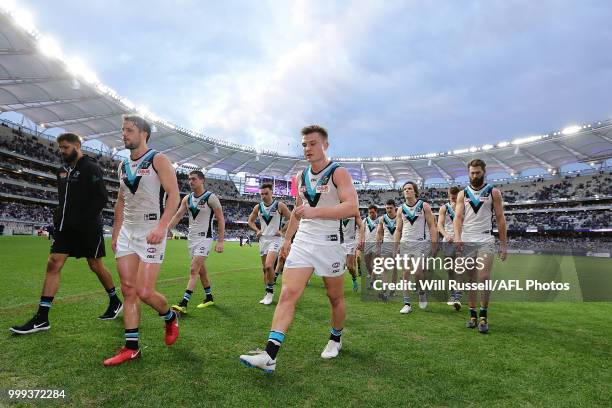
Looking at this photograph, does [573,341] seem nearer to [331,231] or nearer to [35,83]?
[331,231]

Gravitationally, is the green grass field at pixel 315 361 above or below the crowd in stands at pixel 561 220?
below

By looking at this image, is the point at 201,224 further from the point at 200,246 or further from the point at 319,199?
the point at 319,199

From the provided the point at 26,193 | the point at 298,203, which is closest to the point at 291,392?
the point at 298,203

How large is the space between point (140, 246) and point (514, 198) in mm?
68673

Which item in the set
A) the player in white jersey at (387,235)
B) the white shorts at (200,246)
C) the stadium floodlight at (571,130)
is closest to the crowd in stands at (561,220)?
the stadium floodlight at (571,130)

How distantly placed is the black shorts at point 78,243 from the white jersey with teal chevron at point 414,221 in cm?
598

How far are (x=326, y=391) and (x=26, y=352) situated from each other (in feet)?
10.6

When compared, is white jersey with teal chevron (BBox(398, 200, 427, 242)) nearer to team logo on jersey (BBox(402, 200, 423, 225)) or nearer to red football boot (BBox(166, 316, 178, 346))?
team logo on jersey (BBox(402, 200, 423, 225))

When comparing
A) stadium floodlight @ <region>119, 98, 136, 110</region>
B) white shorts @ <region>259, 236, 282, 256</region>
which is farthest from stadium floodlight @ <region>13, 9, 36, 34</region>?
white shorts @ <region>259, 236, 282, 256</region>

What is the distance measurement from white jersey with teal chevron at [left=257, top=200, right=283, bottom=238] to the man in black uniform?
157 inches

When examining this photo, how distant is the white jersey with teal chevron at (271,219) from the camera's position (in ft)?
28.7

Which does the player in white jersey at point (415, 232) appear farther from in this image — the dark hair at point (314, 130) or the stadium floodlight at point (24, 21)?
the stadium floodlight at point (24, 21)

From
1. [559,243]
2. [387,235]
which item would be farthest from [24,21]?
[559,243]

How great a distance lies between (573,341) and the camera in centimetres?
534
